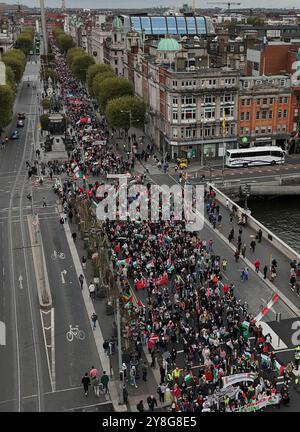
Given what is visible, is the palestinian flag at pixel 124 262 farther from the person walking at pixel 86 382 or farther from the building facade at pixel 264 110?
the building facade at pixel 264 110

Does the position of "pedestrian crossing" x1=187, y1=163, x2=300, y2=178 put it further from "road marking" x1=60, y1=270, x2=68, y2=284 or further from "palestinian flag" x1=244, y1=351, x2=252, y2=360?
"palestinian flag" x1=244, y1=351, x2=252, y2=360

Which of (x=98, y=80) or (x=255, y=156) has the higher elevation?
(x=98, y=80)

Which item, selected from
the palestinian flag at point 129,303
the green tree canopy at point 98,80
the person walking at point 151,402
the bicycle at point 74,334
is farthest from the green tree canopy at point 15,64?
the person walking at point 151,402

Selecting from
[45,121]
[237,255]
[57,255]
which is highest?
[45,121]

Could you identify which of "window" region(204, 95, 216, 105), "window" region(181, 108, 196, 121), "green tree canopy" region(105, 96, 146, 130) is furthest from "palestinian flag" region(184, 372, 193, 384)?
"green tree canopy" region(105, 96, 146, 130)

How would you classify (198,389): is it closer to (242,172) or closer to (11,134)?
(242,172)

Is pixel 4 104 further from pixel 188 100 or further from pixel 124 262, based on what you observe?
pixel 124 262

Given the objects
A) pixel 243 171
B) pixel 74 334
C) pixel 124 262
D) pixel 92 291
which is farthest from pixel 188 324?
pixel 243 171
